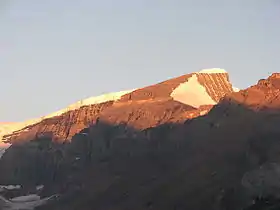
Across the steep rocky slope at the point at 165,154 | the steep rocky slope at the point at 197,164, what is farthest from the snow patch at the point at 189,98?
the steep rocky slope at the point at 197,164

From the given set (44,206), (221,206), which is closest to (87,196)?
(44,206)

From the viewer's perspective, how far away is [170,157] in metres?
132

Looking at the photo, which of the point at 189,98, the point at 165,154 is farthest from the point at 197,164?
the point at 189,98

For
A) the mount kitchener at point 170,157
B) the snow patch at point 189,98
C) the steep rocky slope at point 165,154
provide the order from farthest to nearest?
1. the snow patch at point 189,98
2. the steep rocky slope at point 165,154
3. the mount kitchener at point 170,157

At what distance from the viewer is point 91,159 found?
17088 cm

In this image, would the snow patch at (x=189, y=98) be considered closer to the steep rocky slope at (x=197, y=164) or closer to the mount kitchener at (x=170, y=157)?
the mount kitchener at (x=170, y=157)

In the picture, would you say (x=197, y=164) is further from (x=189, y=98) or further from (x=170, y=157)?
(x=189, y=98)

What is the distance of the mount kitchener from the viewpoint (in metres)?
87.2

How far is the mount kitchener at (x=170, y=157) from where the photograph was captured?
286 ft

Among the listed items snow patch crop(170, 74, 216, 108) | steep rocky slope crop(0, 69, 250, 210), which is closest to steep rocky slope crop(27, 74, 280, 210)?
steep rocky slope crop(0, 69, 250, 210)

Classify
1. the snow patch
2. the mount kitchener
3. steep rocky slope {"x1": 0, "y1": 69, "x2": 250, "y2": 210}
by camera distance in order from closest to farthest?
the mount kitchener < steep rocky slope {"x1": 0, "y1": 69, "x2": 250, "y2": 210} < the snow patch

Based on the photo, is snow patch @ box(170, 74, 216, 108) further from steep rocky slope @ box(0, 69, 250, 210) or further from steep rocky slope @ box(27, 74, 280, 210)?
steep rocky slope @ box(27, 74, 280, 210)

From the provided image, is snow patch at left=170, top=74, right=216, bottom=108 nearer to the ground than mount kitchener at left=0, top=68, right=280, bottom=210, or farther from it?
farther from it

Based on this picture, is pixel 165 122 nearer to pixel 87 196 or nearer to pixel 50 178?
pixel 87 196
